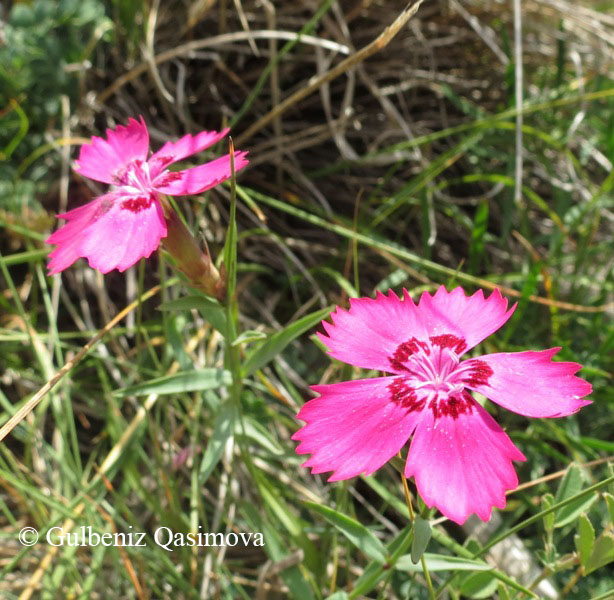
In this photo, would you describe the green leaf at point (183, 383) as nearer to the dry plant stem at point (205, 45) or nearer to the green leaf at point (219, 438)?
the green leaf at point (219, 438)

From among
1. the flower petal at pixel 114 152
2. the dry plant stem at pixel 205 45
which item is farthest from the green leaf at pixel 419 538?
the dry plant stem at pixel 205 45

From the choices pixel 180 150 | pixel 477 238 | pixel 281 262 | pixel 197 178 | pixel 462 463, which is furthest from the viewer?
pixel 281 262

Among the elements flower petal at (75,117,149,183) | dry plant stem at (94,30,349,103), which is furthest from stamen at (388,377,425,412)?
dry plant stem at (94,30,349,103)

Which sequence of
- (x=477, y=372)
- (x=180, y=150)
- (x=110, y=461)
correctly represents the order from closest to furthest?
(x=477, y=372)
(x=180, y=150)
(x=110, y=461)

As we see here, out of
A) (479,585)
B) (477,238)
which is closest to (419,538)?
(479,585)

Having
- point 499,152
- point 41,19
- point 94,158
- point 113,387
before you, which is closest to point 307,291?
point 113,387

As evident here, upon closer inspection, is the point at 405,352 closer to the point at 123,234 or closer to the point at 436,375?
the point at 436,375

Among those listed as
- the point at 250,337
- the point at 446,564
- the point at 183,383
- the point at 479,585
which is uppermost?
the point at 250,337
